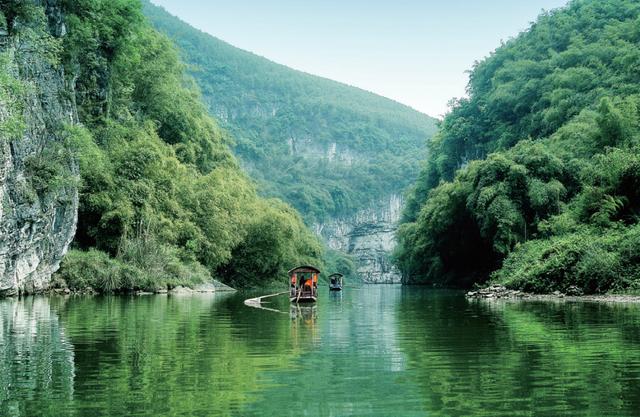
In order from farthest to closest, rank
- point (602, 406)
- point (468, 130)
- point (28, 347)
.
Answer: point (468, 130)
point (28, 347)
point (602, 406)

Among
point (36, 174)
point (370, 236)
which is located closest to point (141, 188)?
point (36, 174)

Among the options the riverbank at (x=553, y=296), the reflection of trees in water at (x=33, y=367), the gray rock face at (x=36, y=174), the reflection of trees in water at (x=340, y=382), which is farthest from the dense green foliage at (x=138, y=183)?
the riverbank at (x=553, y=296)

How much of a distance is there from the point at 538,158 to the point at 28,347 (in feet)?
143

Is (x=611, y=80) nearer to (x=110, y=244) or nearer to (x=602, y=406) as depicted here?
(x=110, y=244)

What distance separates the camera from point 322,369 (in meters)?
10.2

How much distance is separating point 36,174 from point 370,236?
146 m

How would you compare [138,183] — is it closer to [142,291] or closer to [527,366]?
[142,291]

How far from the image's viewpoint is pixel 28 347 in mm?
12625

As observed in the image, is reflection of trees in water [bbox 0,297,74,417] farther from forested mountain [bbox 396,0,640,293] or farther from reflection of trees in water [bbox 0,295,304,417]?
forested mountain [bbox 396,0,640,293]

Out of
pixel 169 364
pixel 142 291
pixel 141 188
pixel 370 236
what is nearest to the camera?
pixel 169 364

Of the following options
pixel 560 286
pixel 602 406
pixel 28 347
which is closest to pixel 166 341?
pixel 28 347

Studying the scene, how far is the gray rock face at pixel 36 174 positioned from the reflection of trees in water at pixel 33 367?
1312cm

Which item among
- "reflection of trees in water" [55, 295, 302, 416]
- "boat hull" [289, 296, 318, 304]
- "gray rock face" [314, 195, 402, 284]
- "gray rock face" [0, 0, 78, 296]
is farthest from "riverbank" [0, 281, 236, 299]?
"gray rock face" [314, 195, 402, 284]

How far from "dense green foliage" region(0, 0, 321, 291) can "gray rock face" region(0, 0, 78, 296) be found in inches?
26.8
